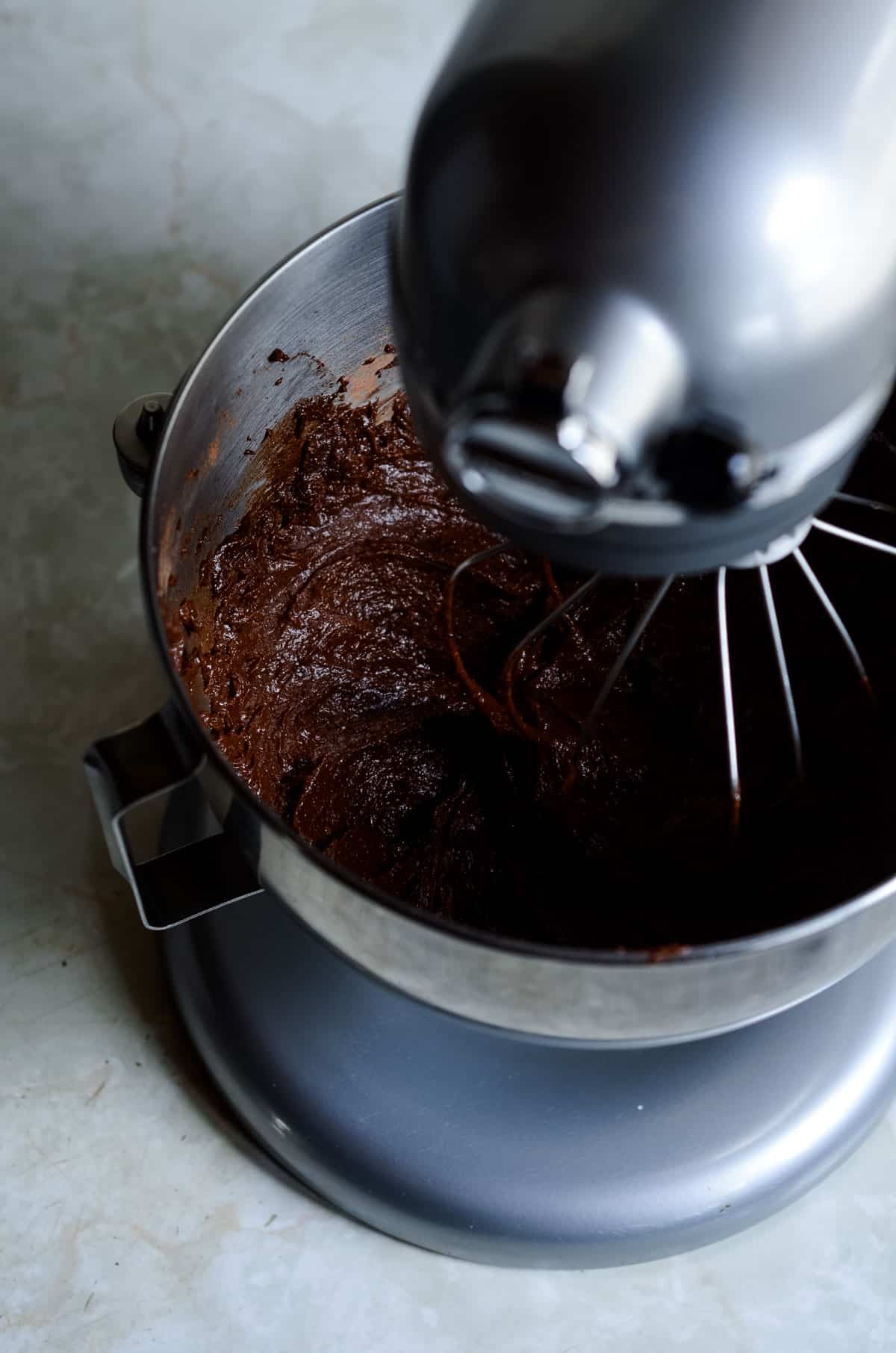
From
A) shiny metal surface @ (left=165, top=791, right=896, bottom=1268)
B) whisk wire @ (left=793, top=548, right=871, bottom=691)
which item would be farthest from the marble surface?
whisk wire @ (left=793, top=548, right=871, bottom=691)

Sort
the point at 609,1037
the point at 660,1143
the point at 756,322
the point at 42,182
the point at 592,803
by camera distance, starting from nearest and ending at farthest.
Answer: the point at 756,322 < the point at 609,1037 < the point at 660,1143 < the point at 592,803 < the point at 42,182

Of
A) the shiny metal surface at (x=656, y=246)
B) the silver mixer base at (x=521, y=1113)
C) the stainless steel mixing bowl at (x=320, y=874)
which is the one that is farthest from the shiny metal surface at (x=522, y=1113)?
the shiny metal surface at (x=656, y=246)

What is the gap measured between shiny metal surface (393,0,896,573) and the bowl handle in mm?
241

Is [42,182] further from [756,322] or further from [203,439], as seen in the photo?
[756,322]

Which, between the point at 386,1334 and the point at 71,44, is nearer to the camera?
the point at 386,1334

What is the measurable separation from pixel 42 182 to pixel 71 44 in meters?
0.14

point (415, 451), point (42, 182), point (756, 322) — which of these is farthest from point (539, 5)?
point (42, 182)

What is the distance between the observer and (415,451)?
871 millimetres

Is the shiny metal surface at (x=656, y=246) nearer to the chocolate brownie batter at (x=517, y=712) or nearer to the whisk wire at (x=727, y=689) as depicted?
the whisk wire at (x=727, y=689)

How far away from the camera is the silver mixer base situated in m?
0.71

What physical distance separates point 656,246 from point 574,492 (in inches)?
2.5

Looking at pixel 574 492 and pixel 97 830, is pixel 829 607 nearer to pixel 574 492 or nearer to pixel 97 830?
pixel 574 492

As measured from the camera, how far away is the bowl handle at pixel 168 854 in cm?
56

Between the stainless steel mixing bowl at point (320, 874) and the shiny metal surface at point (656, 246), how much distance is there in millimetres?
206
